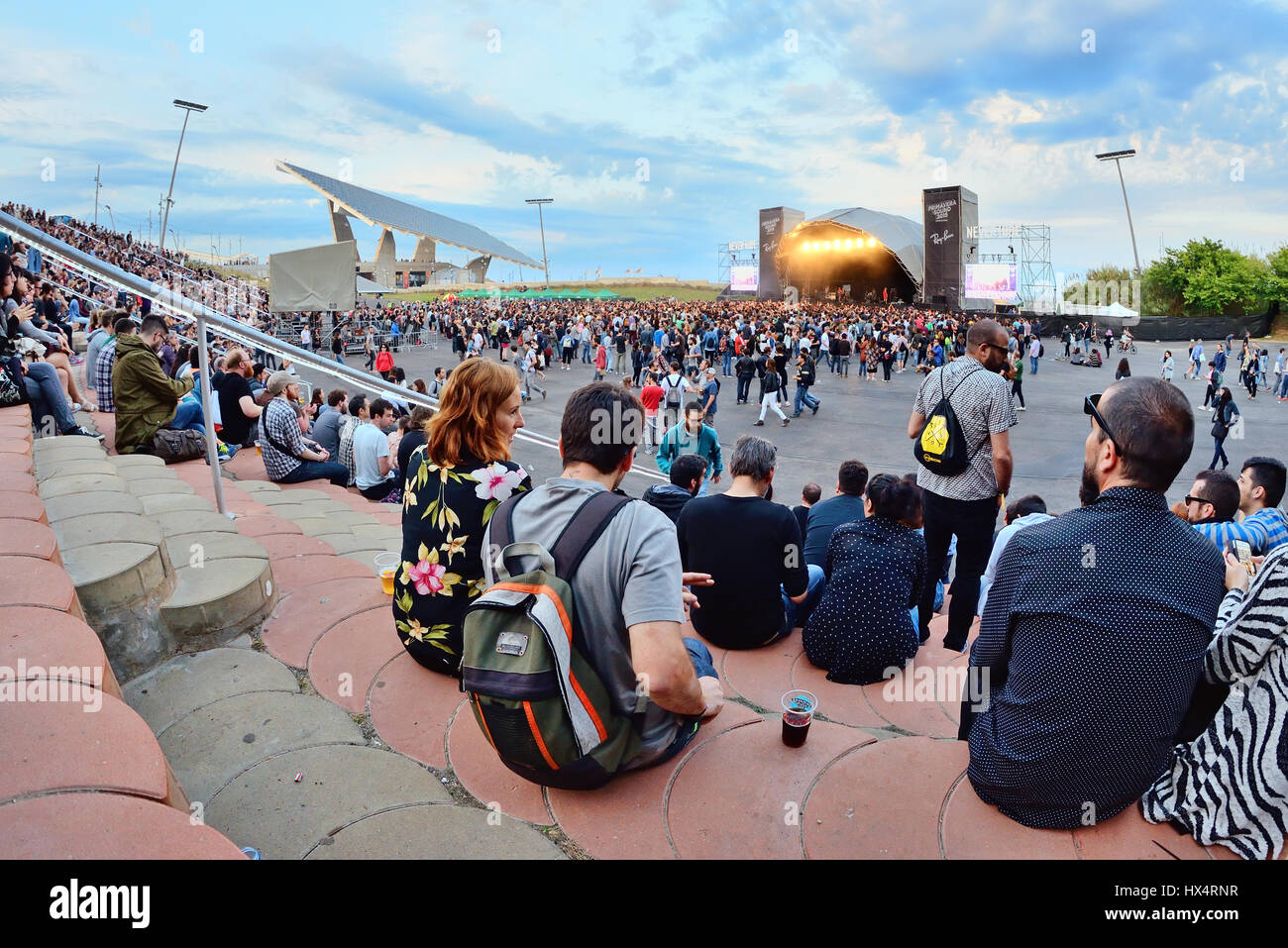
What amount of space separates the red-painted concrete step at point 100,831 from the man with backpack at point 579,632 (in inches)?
22.4

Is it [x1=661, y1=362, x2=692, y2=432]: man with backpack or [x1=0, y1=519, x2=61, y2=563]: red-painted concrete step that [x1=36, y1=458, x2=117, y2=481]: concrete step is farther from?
[x1=661, y1=362, x2=692, y2=432]: man with backpack

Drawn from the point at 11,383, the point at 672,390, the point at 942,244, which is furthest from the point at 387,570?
the point at 942,244

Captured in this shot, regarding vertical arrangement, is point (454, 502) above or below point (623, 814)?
above

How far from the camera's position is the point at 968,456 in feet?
12.0

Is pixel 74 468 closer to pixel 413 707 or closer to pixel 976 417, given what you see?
pixel 413 707

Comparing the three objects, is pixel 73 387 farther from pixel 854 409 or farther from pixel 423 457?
pixel 854 409

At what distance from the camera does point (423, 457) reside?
2400 millimetres

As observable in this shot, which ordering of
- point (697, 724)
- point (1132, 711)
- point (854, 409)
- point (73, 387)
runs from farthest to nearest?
point (854, 409) < point (73, 387) < point (697, 724) < point (1132, 711)

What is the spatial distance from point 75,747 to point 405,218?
58.2 metres

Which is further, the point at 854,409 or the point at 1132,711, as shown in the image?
the point at 854,409

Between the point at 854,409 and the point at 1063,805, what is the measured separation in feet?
49.7
